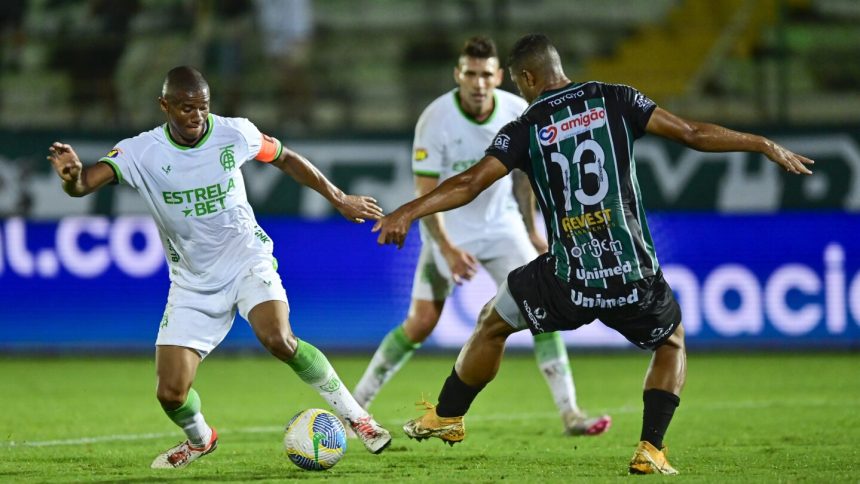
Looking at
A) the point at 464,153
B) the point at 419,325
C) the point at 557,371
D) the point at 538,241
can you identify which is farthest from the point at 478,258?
the point at 557,371

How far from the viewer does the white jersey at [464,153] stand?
8.68 m

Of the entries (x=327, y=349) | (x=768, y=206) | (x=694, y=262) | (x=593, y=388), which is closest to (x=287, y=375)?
(x=327, y=349)

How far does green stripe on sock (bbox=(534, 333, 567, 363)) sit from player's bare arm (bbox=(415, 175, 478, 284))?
2.31 ft

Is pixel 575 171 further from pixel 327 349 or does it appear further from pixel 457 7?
pixel 457 7

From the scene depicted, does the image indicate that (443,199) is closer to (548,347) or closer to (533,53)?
(533,53)

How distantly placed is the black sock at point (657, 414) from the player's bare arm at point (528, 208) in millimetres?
2362

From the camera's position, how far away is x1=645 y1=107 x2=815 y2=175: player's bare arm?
6250 millimetres

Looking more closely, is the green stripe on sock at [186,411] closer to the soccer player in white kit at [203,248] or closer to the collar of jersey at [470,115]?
the soccer player in white kit at [203,248]

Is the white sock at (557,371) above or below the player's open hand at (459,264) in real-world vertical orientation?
below

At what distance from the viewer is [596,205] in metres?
6.36

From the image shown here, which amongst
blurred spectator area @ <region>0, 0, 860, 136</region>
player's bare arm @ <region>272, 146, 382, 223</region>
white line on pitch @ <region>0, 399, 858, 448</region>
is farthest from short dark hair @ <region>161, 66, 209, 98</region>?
blurred spectator area @ <region>0, 0, 860, 136</region>

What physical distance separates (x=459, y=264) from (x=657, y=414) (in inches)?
79.9

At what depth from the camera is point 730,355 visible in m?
14.1

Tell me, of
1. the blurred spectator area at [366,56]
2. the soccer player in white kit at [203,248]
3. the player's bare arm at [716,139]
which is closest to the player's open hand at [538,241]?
the soccer player in white kit at [203,248]
